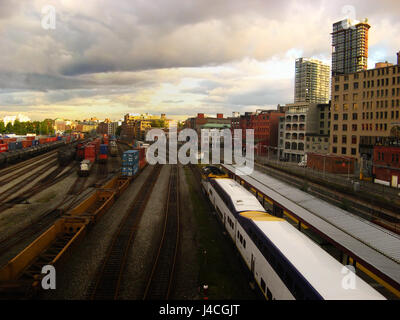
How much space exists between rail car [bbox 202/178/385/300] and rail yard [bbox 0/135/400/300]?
0.05 metres

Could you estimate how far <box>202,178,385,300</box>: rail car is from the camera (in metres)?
8.86

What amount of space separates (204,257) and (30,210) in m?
23.0

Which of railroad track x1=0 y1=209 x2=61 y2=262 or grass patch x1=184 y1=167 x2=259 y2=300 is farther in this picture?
railroad track x1=0 y1=209 x2=61 y2=262

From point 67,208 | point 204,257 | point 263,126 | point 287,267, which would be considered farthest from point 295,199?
point 263,126

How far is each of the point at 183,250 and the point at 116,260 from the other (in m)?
5.14

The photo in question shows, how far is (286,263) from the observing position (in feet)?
35.4

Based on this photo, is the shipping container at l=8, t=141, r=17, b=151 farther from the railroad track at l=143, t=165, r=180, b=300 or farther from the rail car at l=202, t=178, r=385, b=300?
the rail car at l=202, t=178, r=385, b=300

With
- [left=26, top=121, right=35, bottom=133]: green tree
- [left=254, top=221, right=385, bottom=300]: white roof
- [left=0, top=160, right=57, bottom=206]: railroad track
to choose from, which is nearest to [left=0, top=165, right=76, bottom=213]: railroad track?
[left=0, top=160, right=57, bottom=206]: railroad track

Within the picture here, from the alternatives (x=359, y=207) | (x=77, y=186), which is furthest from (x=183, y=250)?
(x=77, y=186)

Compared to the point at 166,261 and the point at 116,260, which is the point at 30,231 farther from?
the point at 166,261

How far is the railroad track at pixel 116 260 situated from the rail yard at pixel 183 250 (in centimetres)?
7

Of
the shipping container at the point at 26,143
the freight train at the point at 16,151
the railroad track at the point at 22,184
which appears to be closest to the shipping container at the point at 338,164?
the railroad track at the point at 22,184

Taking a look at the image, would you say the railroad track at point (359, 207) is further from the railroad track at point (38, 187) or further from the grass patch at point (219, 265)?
the railroad track at point (38, 187)

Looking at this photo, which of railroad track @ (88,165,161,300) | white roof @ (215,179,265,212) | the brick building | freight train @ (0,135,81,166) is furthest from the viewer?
the brick building
